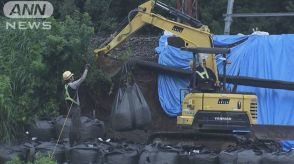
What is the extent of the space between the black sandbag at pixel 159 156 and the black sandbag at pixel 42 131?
2.67m

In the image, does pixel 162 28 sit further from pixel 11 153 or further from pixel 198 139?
pixel 11 153

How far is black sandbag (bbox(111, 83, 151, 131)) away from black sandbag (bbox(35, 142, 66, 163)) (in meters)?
1.67

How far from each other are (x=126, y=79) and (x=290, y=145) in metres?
4.12

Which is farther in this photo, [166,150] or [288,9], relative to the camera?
[288,9]

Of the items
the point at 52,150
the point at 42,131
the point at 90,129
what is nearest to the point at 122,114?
the point at 90,129

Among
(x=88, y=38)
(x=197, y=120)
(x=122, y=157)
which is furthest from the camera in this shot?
(x=88, y=38)

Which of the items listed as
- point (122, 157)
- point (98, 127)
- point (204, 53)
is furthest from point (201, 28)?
point (122, 157)

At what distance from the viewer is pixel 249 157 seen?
440 inches

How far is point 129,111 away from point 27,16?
4617 millimetres

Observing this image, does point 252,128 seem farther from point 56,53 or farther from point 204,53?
point 56,53

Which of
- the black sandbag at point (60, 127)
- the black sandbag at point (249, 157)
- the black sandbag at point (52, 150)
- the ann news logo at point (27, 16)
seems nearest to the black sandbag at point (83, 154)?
the black sandbag at point (52, 150)

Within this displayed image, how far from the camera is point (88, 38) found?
1559cm

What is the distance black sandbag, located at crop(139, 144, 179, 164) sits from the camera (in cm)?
1147

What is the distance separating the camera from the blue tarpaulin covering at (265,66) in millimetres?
15273
